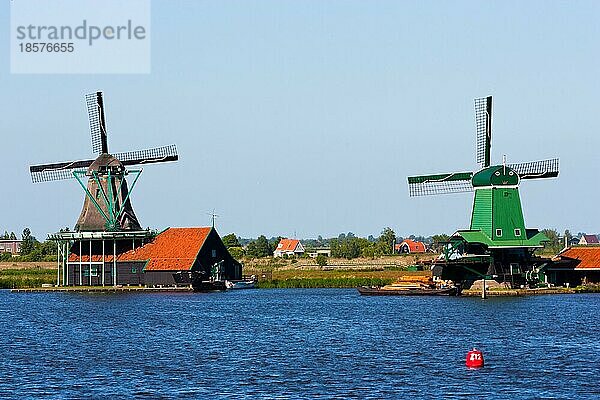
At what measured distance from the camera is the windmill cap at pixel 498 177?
83125 mm

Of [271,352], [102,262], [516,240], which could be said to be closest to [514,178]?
[516,240]

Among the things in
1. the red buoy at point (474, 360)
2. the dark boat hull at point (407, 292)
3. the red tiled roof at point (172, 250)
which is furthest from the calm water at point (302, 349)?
the red tiled roof at point (172, 250)

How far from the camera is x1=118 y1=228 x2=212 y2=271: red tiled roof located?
93.9 m

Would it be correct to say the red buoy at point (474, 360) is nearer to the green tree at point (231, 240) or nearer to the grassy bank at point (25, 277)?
the grassy bank at point (25, 277)

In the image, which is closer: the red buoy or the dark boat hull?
the red buoy

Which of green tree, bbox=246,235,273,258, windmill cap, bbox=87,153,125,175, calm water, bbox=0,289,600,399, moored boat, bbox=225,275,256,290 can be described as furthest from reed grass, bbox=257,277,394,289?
green tree, bbox=246,235,273,258

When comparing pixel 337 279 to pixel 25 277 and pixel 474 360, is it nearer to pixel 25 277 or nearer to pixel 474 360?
pixel 25 277

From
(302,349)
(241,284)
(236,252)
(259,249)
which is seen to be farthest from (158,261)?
(259,249)

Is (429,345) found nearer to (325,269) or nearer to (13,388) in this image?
(13,388)

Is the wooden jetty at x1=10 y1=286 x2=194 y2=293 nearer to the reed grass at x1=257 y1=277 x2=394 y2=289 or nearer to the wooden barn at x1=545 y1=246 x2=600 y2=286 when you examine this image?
the reed grass at x1=257 y1=277 x2=394 y2=289

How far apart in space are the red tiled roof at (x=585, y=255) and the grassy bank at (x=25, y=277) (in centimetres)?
4558

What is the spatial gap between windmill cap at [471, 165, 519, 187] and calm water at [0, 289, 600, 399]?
1130 cm

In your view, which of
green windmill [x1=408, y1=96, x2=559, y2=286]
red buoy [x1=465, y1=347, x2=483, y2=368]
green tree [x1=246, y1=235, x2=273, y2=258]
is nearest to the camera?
red buoy [x1=465, y1=347, x2=483, y2=368]

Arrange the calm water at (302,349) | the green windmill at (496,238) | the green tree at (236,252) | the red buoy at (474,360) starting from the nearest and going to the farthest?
the calm water at (302,349), the red buoy at (474,360), the green windmill at (496,238), the green tree at (236,252)
